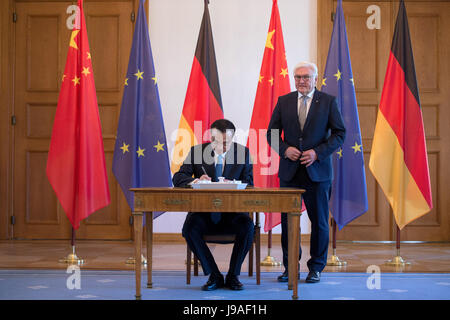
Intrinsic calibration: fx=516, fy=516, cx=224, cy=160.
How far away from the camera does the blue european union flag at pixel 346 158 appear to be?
14.8 feet

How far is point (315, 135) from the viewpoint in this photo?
374 cm

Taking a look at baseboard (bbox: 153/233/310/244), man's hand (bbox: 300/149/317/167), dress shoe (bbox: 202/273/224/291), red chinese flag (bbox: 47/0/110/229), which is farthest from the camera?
baseboard (bbox: 153/233/310/244)

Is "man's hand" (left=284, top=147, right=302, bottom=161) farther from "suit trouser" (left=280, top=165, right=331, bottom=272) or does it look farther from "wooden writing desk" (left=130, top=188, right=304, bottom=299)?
"wooden writing desk" (left=130, top=188, right=304, bottom=299)

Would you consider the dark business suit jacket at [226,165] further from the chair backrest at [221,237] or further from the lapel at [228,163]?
the chair backrest at [221,237]

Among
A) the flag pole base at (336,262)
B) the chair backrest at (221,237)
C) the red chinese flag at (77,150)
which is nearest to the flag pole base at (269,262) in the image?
the flag pole base at (336,262)

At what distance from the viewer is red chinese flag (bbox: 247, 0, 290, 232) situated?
478 cm

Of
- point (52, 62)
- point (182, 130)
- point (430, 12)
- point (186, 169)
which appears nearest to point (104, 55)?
point (52, 62)

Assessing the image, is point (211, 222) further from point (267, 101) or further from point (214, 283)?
point (267, 101)

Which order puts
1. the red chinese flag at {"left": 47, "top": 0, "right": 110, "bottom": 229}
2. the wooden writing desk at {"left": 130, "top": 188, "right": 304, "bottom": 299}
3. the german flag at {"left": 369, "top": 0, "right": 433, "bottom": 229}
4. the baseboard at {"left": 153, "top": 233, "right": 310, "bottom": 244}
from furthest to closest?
the baseboard at {"left": 153, "top": 233, "right": 310, "bottom": 244}, the red chinese flag at {"left": 47, "top": 0, "right": 110, "bottom": 229}, the german flag at {"left": 369, "top": 0, "right": 433, "bottom": 229}, the wooden writing desk at {"left": 130, "top": 188, "right": 304, "bottom": 299}

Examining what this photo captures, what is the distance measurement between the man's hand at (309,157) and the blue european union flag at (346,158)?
3.28ft

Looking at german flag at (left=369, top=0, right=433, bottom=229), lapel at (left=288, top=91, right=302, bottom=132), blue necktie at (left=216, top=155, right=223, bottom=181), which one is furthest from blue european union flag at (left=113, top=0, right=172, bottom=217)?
german flag at (left=369, top=0, right=433, bottom=229)

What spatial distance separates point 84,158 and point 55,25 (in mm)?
2495

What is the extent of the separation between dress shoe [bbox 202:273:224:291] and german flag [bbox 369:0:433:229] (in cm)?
181
